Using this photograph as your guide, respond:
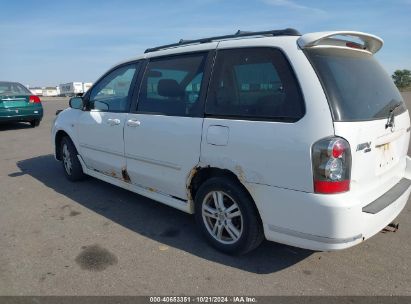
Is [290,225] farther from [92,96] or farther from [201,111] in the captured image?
[92,96]

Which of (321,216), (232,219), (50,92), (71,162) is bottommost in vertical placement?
(232,219)

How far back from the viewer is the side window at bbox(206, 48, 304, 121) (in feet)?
9.45

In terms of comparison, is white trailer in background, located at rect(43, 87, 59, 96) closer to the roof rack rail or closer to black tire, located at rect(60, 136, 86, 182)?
black tire, located at rect(60, 136, 86, 182)

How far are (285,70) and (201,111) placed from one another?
2.93 feet

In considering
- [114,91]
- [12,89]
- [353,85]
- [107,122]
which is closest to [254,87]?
[353,85]

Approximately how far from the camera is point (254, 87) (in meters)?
3.14

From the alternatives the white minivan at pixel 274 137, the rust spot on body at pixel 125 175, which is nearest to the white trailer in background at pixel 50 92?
the rust spot on body at pixel 125 175

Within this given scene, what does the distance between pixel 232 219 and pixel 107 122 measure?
2117mm

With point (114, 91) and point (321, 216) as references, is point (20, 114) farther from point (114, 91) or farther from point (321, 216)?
point (321, 216)

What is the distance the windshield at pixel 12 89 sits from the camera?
455 inches

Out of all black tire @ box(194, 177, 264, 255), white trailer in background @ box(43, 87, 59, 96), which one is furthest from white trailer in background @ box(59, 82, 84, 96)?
black tire @ box(194, 177, 264, 255)

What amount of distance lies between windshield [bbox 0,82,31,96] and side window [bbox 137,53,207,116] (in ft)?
29.6

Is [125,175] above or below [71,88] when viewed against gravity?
below

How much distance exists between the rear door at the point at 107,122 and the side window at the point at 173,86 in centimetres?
30
